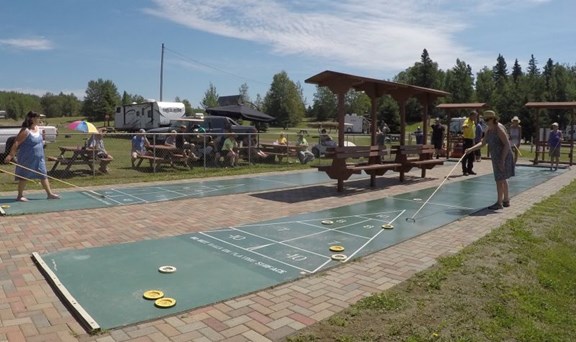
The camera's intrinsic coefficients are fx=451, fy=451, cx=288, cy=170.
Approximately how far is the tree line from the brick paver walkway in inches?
1420

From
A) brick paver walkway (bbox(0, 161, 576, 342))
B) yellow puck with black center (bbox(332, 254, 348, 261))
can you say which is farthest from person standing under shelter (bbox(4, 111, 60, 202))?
yellow puck with black center (bbox(332, 254, 348, 261))

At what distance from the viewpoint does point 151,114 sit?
33.1 meters

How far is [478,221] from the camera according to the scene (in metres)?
7.47

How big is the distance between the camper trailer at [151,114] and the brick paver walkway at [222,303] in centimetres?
2446

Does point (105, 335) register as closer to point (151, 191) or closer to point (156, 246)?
point (156, 246)

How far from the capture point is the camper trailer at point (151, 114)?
32469 millimetres

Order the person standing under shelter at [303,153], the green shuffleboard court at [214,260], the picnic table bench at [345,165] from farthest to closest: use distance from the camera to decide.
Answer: the person standing under shelter at [303,153], the picnic table bench at [345,165], the green shuffleboard court at [214,260]

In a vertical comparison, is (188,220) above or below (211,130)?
below

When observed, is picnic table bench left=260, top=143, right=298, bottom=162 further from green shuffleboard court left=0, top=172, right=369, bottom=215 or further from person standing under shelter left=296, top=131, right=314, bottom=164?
green shuffleboard court left=0, top=172, right=369, bottom=215

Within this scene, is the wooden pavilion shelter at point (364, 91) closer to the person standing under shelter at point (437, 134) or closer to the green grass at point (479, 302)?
the green grass at point (479, 302)

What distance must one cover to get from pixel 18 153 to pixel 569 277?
915 cm

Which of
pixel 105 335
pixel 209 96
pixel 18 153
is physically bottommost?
pixel 105 335

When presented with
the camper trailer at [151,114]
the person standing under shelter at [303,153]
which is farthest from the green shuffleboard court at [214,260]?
the camper trailer at [151,114]

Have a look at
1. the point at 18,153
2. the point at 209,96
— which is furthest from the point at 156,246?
the point at 209,96
